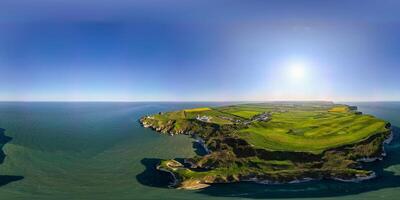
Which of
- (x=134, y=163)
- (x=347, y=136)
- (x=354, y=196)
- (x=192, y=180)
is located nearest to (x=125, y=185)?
(x=192, y=180)

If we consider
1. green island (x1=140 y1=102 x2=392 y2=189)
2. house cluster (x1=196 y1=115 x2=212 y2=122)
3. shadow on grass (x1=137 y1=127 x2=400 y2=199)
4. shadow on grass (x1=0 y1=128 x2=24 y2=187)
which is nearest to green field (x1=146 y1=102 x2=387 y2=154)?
green island (x1=140 y1=102 x2=392 y2=189)

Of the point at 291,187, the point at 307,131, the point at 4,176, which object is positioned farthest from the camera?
the point at 307,131

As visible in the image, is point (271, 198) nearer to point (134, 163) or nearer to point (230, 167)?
point (230, 167)

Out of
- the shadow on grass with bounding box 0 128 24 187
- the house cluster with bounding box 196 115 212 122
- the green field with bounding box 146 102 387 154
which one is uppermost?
the house cluster with bounding box 196 115 212 122

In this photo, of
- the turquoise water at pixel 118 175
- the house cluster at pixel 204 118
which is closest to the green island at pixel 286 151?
the turquoise water at pixel 118 175

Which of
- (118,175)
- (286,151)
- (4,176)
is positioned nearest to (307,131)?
(286,151)

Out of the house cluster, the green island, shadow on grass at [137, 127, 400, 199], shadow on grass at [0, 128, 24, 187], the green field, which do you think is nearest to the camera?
shadow on grass at [137, 127, 400, 199]

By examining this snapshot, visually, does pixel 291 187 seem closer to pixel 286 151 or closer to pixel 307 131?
pixel 286 151

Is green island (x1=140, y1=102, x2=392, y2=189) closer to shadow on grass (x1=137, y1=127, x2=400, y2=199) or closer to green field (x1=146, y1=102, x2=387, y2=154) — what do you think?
green field (x1=146, y1=102, x2=387, y2=154)
